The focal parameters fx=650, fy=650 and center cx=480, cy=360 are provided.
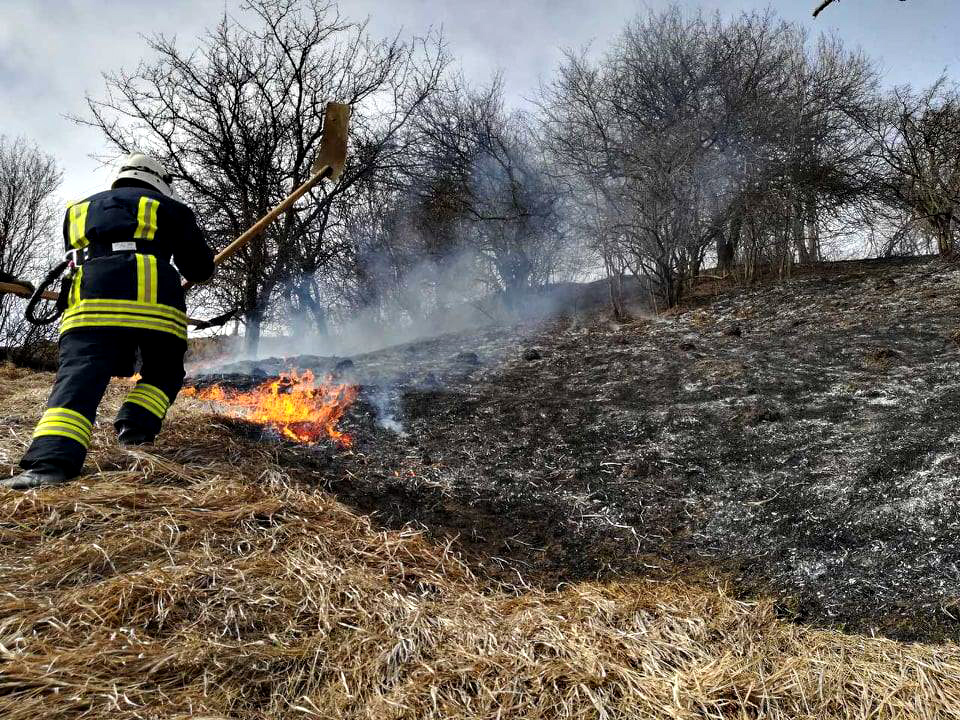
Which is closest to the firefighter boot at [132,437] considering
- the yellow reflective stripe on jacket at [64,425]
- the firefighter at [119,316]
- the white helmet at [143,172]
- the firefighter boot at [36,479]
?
the firefighter at [119,316]

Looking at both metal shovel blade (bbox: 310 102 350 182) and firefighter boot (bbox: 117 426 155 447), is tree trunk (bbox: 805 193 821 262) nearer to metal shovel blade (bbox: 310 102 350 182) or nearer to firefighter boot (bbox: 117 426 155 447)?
metal shovel blade (bbox: 310 102 350 182)

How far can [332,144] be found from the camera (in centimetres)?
541

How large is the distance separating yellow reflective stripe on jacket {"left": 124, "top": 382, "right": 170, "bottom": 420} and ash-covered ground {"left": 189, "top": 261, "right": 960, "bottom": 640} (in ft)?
2.42

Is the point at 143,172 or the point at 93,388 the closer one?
the point at 93,388

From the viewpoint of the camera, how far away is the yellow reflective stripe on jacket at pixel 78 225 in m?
3.40

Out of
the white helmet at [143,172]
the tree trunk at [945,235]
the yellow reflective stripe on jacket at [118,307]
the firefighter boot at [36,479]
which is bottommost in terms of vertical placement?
the firefighter boot at [36,479]

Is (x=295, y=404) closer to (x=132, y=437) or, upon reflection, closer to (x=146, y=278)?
(x=132, y=437)

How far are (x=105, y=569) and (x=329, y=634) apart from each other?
2.86 feet

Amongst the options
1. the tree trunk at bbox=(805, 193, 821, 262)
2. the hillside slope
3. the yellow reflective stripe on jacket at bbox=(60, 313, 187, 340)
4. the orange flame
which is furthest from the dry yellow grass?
the tree trunk at bbox=(805, 193, 821, 262)

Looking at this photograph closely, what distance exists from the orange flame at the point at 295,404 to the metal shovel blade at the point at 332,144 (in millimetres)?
1800

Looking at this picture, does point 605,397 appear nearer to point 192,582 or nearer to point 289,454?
point 289,454

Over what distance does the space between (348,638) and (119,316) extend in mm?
2089

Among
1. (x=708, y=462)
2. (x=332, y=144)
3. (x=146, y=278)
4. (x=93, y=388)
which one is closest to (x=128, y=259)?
(x=146, y=278)

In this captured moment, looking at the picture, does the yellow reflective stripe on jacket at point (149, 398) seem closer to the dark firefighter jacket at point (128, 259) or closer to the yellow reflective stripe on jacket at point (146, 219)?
the dark firefighter jacket at point (128, 259)
